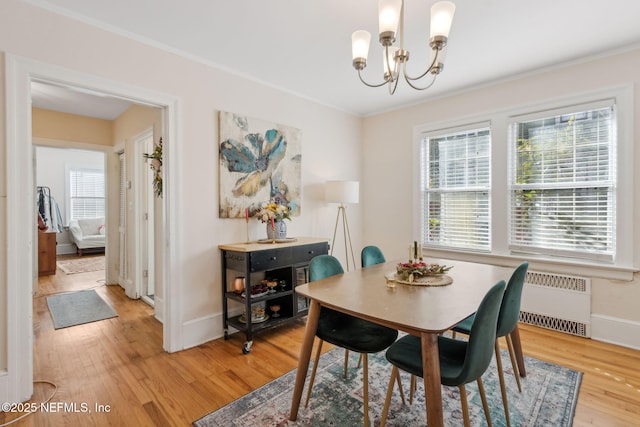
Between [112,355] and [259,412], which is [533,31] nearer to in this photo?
[259,412]

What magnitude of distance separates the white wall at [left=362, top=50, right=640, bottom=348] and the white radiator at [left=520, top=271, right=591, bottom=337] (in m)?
0.06

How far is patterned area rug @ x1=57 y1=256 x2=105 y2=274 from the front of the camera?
5.81 metres

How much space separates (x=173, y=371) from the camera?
2324 mm

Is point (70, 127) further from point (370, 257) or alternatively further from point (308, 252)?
point (370, 257)

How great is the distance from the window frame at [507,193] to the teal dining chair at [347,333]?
2063mm

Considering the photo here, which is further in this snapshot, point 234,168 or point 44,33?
point 234,168

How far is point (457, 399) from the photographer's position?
1.96m

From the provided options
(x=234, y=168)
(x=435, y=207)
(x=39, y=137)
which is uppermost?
Result: (x=39, y=137)

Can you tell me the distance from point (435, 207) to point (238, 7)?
9.88ft

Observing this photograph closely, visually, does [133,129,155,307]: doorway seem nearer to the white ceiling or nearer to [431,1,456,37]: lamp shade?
the white ceiling

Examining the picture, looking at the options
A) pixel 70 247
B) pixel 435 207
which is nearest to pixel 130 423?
pixel 435 207

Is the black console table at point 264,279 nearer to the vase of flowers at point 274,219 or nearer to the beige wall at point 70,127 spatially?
the vase of flowers at point 274,219

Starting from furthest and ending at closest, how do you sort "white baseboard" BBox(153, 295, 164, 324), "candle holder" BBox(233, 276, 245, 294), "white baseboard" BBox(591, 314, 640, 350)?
1. "white baseboard" BBox(153, 295, 164, 324)
2. "candle holder" BBox(233, 276, 245, 294)
3. "white baseboard" BBox(591, 314, 640, 350)

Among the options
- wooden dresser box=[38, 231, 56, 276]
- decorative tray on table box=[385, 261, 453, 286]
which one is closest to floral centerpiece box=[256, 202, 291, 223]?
decorative tray on table box=[385, 261, 453, 286]
